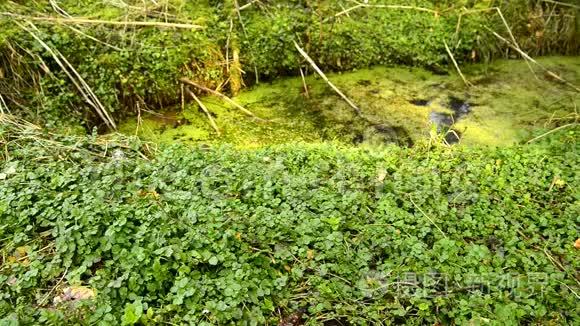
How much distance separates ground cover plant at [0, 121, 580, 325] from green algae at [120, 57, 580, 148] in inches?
33.0

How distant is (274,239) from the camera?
2.62 m

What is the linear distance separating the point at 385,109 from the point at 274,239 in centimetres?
228

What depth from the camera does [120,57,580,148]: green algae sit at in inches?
164

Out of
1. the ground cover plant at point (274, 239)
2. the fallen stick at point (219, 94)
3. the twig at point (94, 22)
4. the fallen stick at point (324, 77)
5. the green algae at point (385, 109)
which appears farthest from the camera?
the fallen stick at point (324, 77)

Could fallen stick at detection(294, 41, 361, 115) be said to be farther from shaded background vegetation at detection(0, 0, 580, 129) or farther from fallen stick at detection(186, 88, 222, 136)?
fallen stick at detection(186, 88, 222, 136)

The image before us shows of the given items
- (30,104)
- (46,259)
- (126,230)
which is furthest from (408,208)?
(30,104)

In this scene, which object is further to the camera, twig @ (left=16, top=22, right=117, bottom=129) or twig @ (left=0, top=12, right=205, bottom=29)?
twig @ (left=0, top=12, right=205, bottom=29)

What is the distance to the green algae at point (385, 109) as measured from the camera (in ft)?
13.7

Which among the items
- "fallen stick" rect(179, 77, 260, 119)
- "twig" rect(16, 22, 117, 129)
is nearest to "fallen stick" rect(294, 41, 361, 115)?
"fallen stick" rect(179, 77, 260, 119)

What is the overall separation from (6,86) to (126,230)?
1.95 meters

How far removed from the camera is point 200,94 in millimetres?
Answer: 4562

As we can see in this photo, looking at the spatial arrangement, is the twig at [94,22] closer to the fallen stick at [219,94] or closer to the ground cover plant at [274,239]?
the fallen stick at [219,94]

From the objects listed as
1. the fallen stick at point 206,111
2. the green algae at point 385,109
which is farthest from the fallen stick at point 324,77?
the fallen stick at point 206,111

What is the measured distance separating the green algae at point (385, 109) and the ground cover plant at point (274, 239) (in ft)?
2.75
